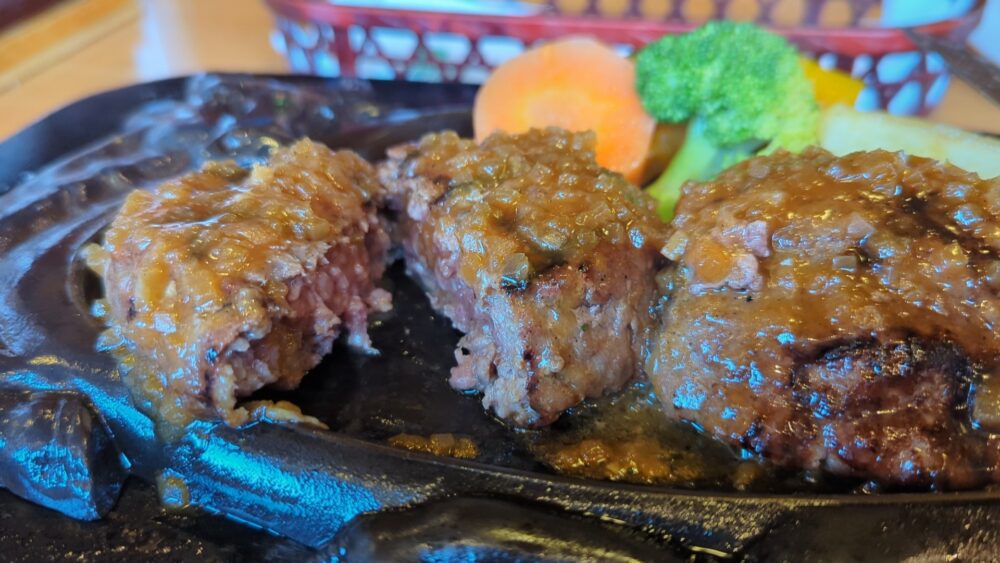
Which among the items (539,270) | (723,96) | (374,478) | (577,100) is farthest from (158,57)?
(374,478)

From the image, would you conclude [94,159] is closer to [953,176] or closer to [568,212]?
[568,212]

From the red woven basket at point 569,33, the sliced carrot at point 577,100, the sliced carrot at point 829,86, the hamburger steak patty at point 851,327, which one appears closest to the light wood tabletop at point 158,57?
the red woven basket at point 569,33

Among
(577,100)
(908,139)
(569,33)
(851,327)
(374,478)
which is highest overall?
(569,33)

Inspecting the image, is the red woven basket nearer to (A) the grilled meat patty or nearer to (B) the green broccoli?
(B) the green broccoli

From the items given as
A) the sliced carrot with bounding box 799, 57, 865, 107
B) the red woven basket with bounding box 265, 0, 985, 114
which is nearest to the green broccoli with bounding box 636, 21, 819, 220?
the sliced carrot with bounding box 799, 57, 865, 107

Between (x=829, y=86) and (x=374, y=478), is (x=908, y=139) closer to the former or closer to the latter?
(x=829, y=86)

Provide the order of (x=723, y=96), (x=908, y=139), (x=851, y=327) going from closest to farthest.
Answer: (x=851, y=327)
(x=908, y=139)
(x=723, y=96)

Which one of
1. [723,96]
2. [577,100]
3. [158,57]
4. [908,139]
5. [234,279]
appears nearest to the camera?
[234,279]
